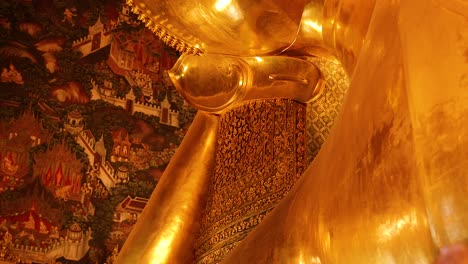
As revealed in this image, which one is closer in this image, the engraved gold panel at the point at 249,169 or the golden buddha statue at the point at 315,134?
the golden buddha statue at the point at 315,134

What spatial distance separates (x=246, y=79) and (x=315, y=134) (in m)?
0.17

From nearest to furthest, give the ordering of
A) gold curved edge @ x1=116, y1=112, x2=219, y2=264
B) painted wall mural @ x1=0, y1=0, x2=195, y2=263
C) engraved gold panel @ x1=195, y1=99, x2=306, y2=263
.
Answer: engraved gold panel @ x1=195, y1=99, x2=306, y2=263, gold curved edge @ x1=116, y1=112, x2=219, y2=264, painted wall mural @ x1=0, y1=0, x2=195, y2=263

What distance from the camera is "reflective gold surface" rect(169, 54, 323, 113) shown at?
1.43 meters

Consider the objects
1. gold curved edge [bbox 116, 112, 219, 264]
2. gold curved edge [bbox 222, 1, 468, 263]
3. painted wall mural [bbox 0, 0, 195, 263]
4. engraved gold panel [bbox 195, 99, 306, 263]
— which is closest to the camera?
gold curved edge [bbox 222, 1, 468, 263]

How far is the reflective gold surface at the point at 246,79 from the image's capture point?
4.71 feet

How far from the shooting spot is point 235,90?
1.48 metres

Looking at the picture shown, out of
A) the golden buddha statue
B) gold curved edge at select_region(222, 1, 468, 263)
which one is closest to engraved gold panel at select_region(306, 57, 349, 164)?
the golden buddha statue

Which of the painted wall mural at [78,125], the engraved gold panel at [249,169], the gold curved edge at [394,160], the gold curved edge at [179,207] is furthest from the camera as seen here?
the painted wall mural at [78,125]

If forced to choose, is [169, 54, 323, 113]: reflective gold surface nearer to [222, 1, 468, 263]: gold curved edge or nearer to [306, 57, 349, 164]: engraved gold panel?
[306, 57, 349, 164]: engraved gold panel

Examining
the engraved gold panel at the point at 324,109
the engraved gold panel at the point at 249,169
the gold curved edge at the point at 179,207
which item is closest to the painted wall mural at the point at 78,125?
the gold curved edge at the point at 179,207

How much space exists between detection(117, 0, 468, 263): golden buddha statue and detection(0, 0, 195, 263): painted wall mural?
3143mm

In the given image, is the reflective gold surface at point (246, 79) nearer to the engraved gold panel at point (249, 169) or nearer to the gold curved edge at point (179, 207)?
the engraved gold panel at point (249, 169)

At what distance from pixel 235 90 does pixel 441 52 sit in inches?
35.6

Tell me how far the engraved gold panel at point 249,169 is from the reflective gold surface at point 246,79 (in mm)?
31
